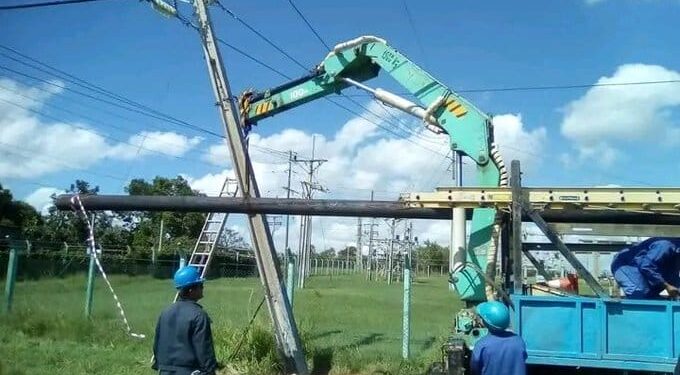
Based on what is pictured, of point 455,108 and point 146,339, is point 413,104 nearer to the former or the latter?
point 455,108

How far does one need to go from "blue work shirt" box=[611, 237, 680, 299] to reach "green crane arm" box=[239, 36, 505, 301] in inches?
60.3

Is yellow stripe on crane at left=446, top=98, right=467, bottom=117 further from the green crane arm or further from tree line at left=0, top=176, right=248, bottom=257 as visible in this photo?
tree line at left=0, top=176, right=248, bottom=257

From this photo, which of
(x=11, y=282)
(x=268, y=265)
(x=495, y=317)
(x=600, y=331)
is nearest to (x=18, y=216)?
(x=11, y=282)

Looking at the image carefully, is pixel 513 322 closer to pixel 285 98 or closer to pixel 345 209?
pixel 345 209

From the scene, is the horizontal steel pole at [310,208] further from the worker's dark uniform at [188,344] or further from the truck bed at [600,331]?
the worker's dark uniform at [188,344]

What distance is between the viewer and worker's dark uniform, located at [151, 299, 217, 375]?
6133mm

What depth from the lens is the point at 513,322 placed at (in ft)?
24.4

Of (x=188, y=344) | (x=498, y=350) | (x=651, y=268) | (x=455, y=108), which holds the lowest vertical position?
(x=188, y=344)

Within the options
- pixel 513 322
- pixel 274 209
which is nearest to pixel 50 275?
pixel 274 209

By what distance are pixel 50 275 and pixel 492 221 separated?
16063mm

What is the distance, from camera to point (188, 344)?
6.15m

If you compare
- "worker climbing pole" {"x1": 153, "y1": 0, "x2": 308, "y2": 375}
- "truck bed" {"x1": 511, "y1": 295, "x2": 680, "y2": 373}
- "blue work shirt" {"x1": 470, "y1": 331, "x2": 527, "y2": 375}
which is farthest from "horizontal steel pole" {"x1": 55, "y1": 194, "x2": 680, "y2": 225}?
"blue work shirt" {"x1": 470, "y1": 331, "x2": 527, "y2": 375}

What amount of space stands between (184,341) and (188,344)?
0.04 metres

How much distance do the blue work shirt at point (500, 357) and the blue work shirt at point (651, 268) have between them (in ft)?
9.08
